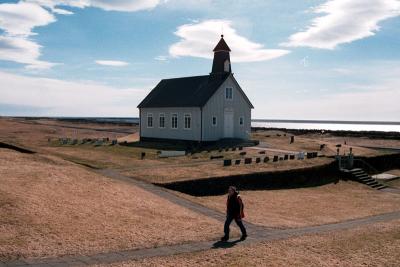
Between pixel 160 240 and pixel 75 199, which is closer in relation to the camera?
pixel 160 240

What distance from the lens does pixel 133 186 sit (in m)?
22.6

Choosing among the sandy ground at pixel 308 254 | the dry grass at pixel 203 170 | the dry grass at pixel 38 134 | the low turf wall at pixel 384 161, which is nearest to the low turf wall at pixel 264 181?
the dry grass at pixel 203 170

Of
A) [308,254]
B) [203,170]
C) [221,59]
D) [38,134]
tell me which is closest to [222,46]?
[221,59]

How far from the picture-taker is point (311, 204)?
81.1 ft

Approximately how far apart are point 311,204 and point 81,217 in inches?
539

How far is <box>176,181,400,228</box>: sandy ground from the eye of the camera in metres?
20.1

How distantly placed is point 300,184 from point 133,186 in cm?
1332

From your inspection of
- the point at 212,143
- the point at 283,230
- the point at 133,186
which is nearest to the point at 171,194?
the point at 133,186

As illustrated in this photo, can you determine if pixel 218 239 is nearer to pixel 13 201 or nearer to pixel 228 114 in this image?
pixel 13 201

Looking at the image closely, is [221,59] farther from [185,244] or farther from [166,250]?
[166,250]

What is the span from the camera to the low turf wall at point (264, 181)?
2512cm

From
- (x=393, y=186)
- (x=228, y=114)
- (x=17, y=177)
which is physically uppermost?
(x=228, y=114)

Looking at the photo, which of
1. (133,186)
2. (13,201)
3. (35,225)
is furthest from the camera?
(133,186)

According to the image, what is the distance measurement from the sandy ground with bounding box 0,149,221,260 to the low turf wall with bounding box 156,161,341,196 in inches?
164
